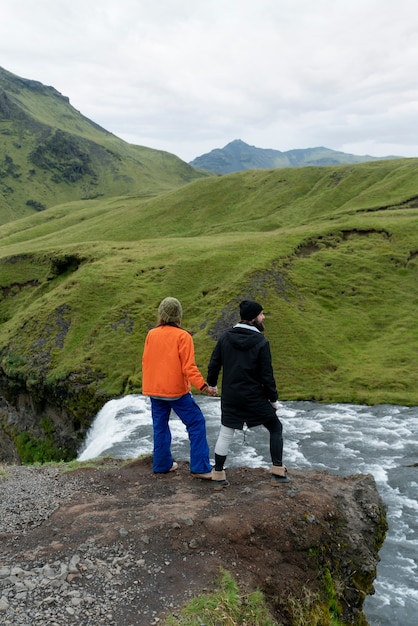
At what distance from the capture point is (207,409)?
36.2 m

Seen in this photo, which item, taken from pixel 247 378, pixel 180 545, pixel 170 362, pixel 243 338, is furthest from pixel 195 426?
pixel 180 545

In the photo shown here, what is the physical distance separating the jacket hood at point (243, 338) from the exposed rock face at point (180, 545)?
3659mm

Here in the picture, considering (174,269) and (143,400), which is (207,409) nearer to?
(143,400)

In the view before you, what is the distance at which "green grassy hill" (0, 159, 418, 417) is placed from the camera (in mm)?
43500

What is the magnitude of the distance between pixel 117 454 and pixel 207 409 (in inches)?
419

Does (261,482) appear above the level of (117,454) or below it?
above

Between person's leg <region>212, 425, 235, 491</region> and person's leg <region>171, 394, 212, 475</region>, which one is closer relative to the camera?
person's leg <region>212, 425, 235, 491</region>

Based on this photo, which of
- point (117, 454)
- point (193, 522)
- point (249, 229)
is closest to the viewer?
point (193, 522)

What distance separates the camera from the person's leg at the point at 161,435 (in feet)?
44.2

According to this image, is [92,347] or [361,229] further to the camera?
[361,229]

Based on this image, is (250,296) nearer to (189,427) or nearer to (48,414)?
(48,414)

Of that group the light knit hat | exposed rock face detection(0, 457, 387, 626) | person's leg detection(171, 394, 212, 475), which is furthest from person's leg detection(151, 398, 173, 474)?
the light knit hat

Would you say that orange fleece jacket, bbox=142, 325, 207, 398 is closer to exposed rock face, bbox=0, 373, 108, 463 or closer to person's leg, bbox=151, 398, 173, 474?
person's leg, bbox=151, 398, 173, 474

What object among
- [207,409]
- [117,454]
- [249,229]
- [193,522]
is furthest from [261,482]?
[249,229]
